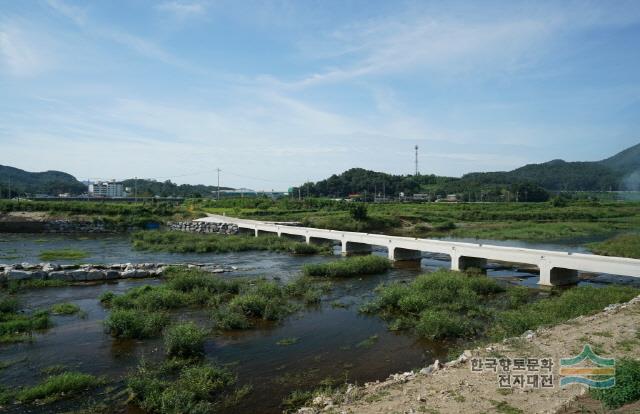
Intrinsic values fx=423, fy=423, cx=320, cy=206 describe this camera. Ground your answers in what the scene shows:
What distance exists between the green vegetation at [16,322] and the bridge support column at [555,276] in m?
24.3

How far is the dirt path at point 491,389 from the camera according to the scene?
827cm

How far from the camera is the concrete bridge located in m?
21.6

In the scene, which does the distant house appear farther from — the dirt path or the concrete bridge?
the dirt path

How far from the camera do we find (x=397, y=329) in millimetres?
16125

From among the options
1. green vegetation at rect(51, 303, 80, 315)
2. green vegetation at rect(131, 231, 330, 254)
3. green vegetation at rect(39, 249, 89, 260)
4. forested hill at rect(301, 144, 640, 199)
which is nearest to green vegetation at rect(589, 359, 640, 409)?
green vegetation at rect(51, 303, 80, 315)

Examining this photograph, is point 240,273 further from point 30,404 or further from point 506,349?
point 506,349

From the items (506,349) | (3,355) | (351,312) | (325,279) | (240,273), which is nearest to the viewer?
(506,349)

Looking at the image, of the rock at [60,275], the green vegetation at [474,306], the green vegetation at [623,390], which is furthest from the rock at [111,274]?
the green vegetation at [623,390]

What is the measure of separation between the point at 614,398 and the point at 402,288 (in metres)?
12.8

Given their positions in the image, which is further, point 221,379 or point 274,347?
point 274,347

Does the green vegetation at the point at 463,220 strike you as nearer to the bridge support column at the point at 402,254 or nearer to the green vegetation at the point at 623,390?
the bridge support column at the point at 402,254

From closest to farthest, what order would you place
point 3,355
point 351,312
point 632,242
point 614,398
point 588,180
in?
point 614,398 → point 3,355 → point 351,312 → point 632,242 → point 588,180

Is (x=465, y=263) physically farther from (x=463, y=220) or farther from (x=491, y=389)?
(x=463, y=220)

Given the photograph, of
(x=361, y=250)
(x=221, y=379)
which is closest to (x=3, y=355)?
(x=221, y=379)
